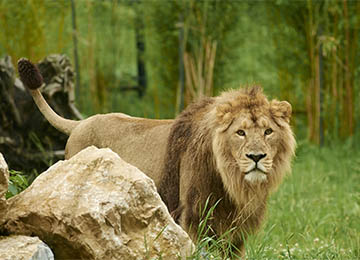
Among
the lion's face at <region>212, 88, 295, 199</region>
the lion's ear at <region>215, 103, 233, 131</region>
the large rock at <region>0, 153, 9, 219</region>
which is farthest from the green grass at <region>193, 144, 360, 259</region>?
the large rock at <region>0, 153, 9, 219</region>

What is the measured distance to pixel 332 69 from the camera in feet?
28.9

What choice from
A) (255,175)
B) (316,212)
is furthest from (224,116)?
(316,212)

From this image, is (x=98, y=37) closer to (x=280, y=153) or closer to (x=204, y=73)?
(x=204, y=73)

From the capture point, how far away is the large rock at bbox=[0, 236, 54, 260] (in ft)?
8.17

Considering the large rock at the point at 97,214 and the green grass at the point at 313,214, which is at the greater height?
the large rock at the point at 97,214

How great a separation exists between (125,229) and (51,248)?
1.07 feet

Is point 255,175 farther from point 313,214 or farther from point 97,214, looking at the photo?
point 313,214

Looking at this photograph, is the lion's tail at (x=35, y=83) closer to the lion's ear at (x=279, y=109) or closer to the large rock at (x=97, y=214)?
the large rock at (x=97, y=214)

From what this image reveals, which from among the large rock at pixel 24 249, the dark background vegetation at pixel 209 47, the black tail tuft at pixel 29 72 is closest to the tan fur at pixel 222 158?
the black tail tuft at pixel 29 72

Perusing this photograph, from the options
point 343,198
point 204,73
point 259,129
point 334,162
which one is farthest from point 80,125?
point 204,73

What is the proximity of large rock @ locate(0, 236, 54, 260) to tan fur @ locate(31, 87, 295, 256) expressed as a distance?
116 cm

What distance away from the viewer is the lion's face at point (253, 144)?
11.4 feet

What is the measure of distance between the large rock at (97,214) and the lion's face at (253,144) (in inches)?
29.3

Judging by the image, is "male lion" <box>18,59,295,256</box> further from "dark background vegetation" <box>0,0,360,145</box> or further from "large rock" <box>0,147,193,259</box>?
"dark background vegetation" <box>0,0,360,145</box>
